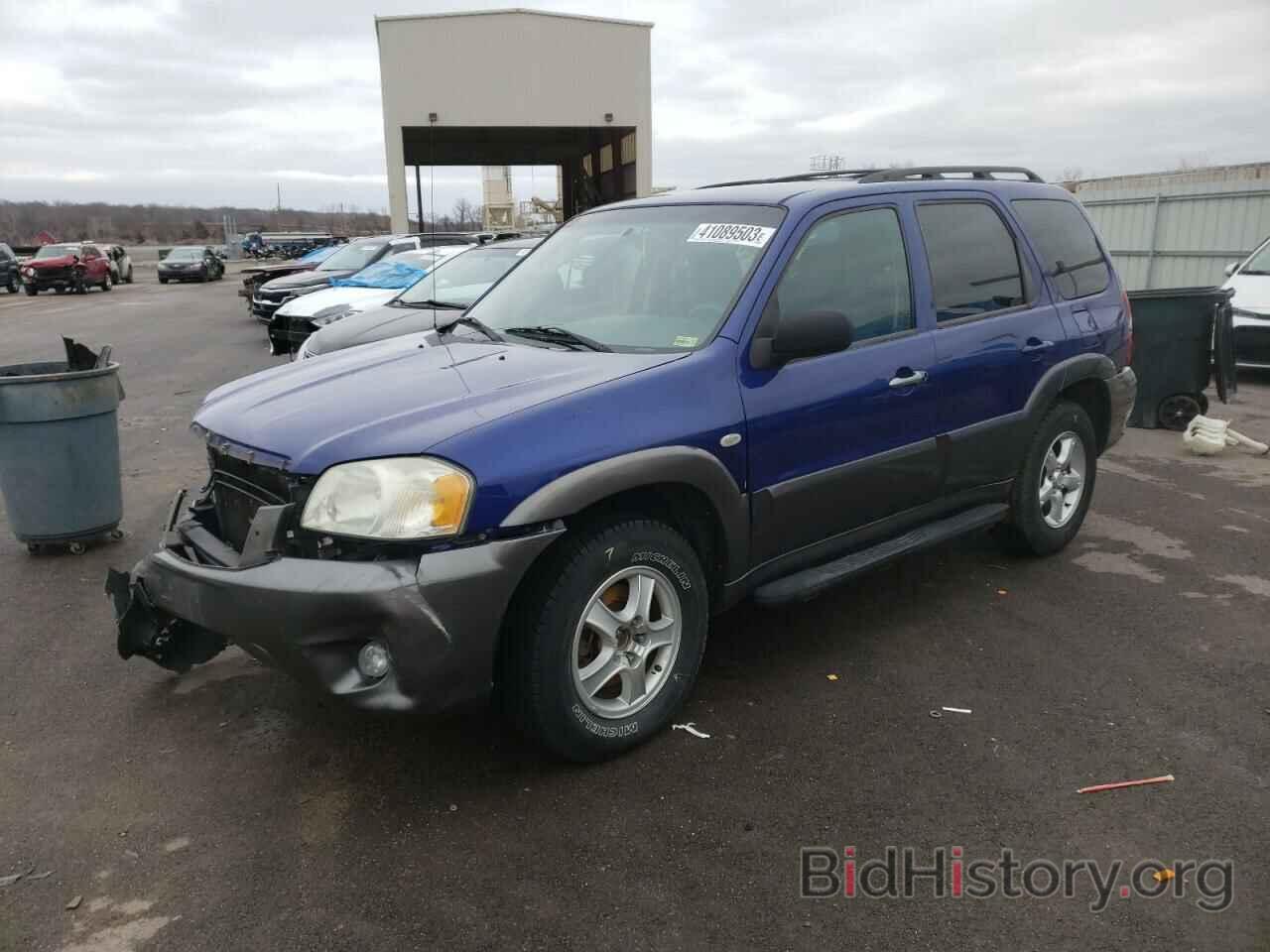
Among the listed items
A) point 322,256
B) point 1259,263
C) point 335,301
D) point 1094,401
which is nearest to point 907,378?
point 1094,401

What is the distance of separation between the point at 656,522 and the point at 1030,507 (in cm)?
261

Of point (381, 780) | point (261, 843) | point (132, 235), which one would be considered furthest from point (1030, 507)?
point (132, 235)

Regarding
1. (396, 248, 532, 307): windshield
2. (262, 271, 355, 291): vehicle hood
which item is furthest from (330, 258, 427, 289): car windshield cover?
(262, 271, 355, 291): vehicle hood

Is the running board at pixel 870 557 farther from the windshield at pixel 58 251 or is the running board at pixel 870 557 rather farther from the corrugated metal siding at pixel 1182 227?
the windshield at pixel 58 251

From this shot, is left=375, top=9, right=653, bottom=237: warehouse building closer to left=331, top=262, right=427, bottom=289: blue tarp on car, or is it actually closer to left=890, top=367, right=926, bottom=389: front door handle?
left=331, top=262, right=427, bottom=289: blue tarp on car

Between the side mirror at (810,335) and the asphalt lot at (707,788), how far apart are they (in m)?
1.34

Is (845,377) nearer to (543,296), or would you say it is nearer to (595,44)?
(543,296)

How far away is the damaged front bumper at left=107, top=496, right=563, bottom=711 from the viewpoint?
112 inches

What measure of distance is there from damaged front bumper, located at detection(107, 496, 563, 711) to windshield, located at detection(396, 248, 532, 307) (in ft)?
21.1

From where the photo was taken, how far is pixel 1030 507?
5.11 meters

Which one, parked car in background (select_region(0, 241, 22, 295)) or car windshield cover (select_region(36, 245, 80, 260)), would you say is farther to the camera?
car windshield cover (select_region(36, 245, 80, 260))

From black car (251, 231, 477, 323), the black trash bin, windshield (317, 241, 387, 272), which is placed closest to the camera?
the black trash bin

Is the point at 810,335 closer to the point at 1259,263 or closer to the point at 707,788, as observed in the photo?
the point at 707,788

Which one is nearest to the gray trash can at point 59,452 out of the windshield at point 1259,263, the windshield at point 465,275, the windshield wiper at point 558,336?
the windshield wiper at point 558,336
